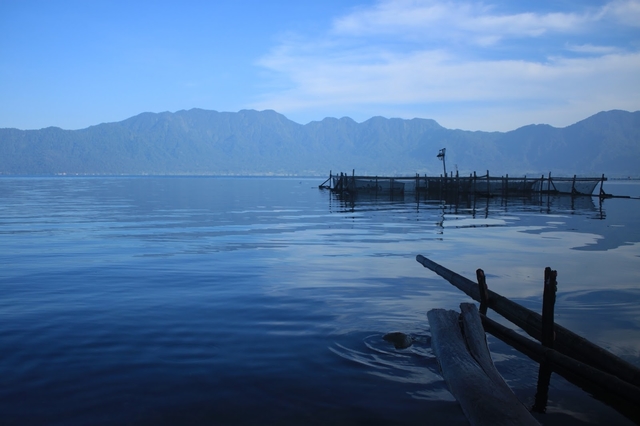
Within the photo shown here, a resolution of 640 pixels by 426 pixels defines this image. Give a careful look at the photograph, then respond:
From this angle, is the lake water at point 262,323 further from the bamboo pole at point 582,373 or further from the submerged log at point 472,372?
the submerged log at point 472,372

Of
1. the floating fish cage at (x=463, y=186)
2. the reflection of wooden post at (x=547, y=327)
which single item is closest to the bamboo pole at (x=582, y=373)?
the reflection of wooden post at (x=547, y=327)

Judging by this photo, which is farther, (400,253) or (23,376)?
(400,253)

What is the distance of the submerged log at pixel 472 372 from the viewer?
5266 millimetres

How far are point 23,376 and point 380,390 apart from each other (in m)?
4.61

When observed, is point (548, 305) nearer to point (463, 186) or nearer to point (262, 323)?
point (262, 323)

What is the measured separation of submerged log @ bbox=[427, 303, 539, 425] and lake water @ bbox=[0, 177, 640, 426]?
16.3 inches

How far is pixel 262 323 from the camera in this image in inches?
384

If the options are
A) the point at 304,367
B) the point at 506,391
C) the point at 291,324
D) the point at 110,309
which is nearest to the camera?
the point at 506,391

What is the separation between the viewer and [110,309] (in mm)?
10523

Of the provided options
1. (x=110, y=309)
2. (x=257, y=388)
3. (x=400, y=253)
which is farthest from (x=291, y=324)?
(x=400, y=253)

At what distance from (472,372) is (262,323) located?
4.44 m

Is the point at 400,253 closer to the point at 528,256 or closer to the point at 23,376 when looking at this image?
the point at 528,256

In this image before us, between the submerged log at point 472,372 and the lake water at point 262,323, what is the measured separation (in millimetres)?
415

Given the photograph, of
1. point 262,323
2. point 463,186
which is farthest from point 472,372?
point 463,186
